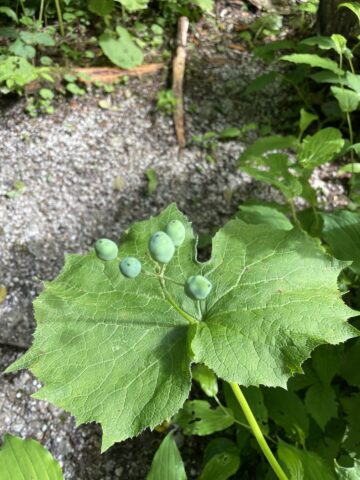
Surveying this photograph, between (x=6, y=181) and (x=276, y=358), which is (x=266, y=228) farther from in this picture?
(x=6, y=181)

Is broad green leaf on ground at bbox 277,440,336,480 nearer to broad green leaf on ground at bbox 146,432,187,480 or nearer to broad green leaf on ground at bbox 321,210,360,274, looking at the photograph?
broad green leaf on ground at bbox 146,432,187,480

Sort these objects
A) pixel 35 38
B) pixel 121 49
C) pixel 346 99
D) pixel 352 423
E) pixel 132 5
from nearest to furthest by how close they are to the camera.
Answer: pixel 352 423 → pixel 346 99 → pixel 35 38 → pixel 132 5 → pixel 121 49

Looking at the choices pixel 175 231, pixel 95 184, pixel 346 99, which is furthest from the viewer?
pixel 95 184

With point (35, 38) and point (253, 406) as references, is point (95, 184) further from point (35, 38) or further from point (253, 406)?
point (253, 406)

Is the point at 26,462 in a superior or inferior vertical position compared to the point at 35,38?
inferior

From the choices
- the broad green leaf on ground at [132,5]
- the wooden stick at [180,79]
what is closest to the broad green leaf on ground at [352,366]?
the wooden stick at [180,79]

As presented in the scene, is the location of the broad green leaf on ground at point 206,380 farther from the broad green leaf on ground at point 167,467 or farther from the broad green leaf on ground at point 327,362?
the broad green leaf on ground at point 327,362

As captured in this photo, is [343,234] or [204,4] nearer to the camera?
[343,234]

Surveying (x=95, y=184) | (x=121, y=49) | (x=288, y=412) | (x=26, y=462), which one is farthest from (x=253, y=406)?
(x=121, y=49)
